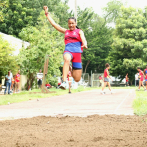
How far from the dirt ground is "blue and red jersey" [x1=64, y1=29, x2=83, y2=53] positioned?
162cm

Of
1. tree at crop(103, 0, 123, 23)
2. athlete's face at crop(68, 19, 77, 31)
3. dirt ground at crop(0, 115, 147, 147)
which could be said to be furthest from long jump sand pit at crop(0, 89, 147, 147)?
tree at crop(103, 0, 123, 23)

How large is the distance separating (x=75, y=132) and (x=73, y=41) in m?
1.88

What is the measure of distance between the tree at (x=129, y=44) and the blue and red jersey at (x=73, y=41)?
3824 centimetres

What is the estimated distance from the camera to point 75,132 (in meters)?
5.57

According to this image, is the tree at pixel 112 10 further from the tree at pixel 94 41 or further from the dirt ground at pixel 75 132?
the dirt ground at pixel 75 132

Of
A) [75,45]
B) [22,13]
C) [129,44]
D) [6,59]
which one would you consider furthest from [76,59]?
[129,44]

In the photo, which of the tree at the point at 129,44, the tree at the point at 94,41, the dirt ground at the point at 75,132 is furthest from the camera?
the tree at the point at 94,41

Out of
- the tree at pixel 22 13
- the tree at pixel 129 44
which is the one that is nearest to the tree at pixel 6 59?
the tree at pixel 22 13

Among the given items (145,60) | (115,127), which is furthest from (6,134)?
(145,60)

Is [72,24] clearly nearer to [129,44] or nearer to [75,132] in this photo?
[75,132]

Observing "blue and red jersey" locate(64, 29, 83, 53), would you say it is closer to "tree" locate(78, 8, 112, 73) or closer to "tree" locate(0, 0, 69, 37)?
"tree" locate(0, 0, 69, 37)

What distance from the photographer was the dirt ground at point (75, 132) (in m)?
4.69

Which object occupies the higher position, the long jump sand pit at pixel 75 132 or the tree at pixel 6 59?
the tree at pixel 6 59

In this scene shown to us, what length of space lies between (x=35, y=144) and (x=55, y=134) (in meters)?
0.82
